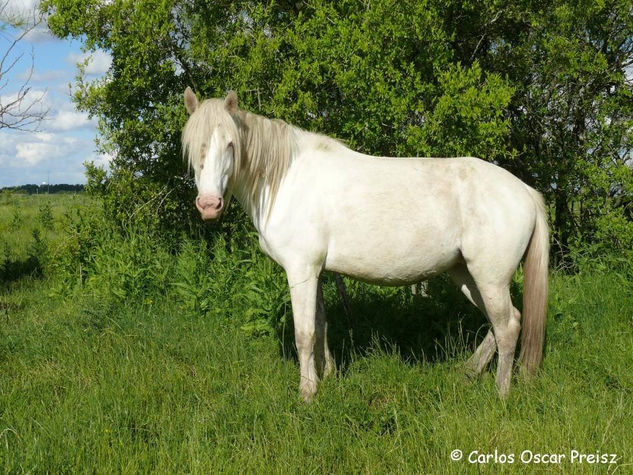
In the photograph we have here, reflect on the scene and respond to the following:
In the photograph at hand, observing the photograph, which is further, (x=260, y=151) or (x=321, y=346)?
(x=321, y=346)

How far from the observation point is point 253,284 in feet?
18.7

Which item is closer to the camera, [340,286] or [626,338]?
[626,338]

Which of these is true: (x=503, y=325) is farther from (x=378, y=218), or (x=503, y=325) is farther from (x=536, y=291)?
(x=378, y=218)

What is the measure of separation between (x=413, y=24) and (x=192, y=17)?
2928 millimetres

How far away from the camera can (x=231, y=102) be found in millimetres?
3992

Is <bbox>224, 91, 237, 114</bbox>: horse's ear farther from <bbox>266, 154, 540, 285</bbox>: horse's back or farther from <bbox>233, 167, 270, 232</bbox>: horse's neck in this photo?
<bbox>266, 154, 540, 285</bbox>: horse's back

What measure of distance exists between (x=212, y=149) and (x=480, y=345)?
2752mm

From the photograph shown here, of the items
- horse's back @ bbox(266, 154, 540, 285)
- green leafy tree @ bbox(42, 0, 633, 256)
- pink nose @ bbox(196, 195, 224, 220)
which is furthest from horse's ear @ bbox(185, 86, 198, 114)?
green leafy tree @ bbox(42, 0, 633, 256)

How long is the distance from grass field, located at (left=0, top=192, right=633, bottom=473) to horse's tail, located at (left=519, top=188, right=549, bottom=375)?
0.60 feet

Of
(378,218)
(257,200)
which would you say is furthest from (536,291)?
(257,200)

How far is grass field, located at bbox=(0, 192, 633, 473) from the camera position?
3.15 m

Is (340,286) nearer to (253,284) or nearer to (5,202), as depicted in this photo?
(253,284)

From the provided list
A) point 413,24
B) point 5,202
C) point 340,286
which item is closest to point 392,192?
point 340,286
